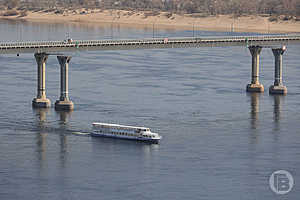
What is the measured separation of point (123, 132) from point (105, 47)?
32.5m

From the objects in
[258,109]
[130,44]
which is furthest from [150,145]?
[130,44]

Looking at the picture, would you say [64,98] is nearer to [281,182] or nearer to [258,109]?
[258,109]

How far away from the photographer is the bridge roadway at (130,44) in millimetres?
136750

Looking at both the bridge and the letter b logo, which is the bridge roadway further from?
the letter b logo

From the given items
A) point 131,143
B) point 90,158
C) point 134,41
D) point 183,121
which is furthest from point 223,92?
point 90,158

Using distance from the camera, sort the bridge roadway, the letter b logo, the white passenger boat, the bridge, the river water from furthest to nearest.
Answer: the bridge roadway < the bridge < the white passenger boat < the river water < the letter b logo

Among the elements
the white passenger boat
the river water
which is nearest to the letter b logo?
the river water

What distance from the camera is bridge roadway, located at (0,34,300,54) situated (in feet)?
449

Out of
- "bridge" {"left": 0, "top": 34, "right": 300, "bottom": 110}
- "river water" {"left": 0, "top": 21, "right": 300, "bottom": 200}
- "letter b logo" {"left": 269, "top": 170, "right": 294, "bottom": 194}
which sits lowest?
"letter b logo" {"left": 269, "top": 170, "right": 294, "bottom": 194}

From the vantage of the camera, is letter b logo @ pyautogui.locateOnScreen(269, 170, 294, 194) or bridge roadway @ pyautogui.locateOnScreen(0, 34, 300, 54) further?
bridge roadway @ pyautogui.locateOnScreen(0, 34, 300, 54)

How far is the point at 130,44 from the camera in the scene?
14962 cm

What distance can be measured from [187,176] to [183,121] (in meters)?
29.7

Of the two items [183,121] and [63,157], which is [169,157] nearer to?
[63,157]

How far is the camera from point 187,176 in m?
96.6
